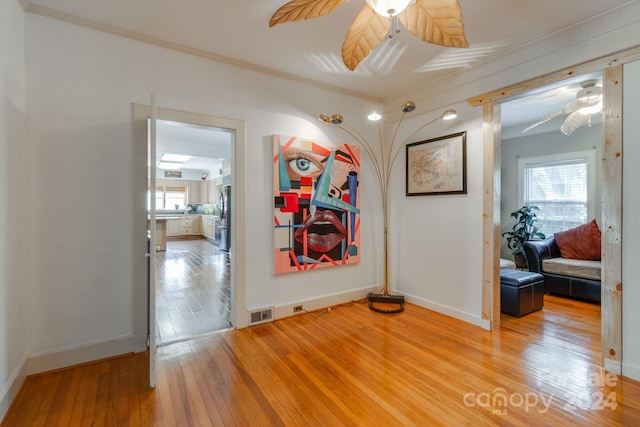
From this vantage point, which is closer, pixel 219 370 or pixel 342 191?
pixel 219 370

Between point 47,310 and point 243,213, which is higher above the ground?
point 243,213

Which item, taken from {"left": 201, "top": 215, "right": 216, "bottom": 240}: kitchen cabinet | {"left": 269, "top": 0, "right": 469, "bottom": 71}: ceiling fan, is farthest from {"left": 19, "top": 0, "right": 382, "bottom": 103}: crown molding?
{"left": 201, "top": 215, "right": 216, "bottom": 240}: kitchen cabinet

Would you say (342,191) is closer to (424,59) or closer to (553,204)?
(424,59)

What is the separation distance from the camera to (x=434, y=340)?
265 cm

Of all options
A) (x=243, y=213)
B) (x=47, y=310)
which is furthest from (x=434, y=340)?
(x=47, y=310)

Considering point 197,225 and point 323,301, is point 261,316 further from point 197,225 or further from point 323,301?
point 197,225

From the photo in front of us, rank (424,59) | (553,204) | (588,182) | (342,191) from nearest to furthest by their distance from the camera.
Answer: (424,59) → (342,191) → (588,182) → (553,204)

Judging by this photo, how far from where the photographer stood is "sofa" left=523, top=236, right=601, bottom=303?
3626 mm

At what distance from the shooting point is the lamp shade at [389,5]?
133cm

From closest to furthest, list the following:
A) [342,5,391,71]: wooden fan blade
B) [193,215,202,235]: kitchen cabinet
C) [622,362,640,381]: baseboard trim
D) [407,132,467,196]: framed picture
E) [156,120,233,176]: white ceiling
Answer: [342,5,391,71]: wooden fan blade < [622,362,640,381]: baseboard trim < [407,132,467,196]: framed picture < [156,120,233,176]: white ceiling < [193,215,202,235]: kitchen cabinet

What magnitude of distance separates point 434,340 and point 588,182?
3973mm

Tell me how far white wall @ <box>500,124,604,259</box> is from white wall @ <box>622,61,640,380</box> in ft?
9.88

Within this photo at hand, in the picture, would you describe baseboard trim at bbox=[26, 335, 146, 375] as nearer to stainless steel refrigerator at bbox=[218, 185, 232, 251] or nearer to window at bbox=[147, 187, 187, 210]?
stainless steel refrigerator at bbox=[218, 185, 232, 251]

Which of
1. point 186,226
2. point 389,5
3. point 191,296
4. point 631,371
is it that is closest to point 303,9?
point 389,5
